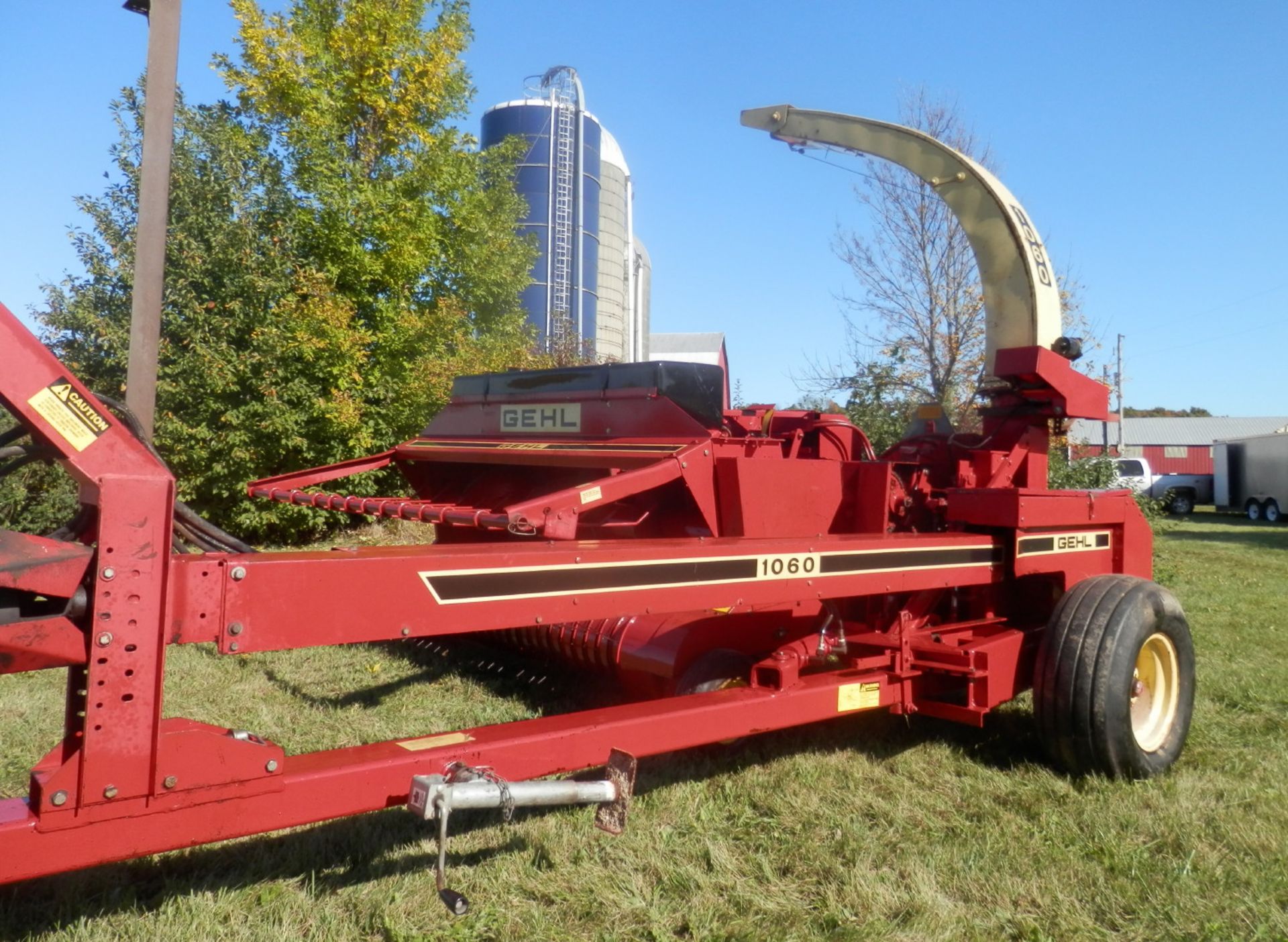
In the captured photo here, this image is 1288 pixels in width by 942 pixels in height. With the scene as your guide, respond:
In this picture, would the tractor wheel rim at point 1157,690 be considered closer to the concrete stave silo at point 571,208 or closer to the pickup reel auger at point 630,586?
the pickup reel auger at point 630,586

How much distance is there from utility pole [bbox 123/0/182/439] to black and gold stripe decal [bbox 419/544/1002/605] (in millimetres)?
1890

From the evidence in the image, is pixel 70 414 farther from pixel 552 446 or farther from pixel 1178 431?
pixel 1178 431

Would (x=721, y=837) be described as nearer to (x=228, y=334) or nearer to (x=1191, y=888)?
(x=1191, y=888)

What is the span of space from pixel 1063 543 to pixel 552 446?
240 centimetres

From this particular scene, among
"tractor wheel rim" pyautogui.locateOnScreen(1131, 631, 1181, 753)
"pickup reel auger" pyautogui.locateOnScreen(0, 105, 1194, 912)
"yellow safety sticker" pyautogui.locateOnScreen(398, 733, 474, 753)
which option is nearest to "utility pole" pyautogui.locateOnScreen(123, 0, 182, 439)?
"pickup reel auger" pyautogui.locateOnScreen(0, 105, 1194, 912)

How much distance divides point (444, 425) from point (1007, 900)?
387cm

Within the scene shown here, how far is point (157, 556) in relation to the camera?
2049 millimetres

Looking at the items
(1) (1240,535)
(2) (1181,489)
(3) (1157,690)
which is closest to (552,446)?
(3) (1157,690)

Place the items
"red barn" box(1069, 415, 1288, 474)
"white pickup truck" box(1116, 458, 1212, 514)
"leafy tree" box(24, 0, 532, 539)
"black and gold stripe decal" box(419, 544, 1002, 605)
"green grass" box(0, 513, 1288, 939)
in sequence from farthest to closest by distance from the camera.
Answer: "red barn" box(1069, 415, 1288, 474)
"white pickup truck" box(1116, 458, 1212, 514)
"leafy tree" box(24, 0, 532, 539)
"green grass" box(0, 513, 1288, 939)
"black and gold stripe decal" box(419, 544, 1002, 605)

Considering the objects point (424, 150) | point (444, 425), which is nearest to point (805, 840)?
point (444, 425)

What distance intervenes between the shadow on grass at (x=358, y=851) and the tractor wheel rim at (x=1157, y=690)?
1.57 feet

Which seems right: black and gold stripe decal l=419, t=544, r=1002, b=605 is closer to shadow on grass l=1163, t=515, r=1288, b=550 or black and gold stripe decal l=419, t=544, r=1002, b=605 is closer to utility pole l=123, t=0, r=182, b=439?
utility pole l=123, t=0, r=182, b=439

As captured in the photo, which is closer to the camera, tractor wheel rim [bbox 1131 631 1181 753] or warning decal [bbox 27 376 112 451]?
warning decal [bbox 27 376 112 451]

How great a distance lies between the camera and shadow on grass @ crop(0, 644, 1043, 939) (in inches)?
108
